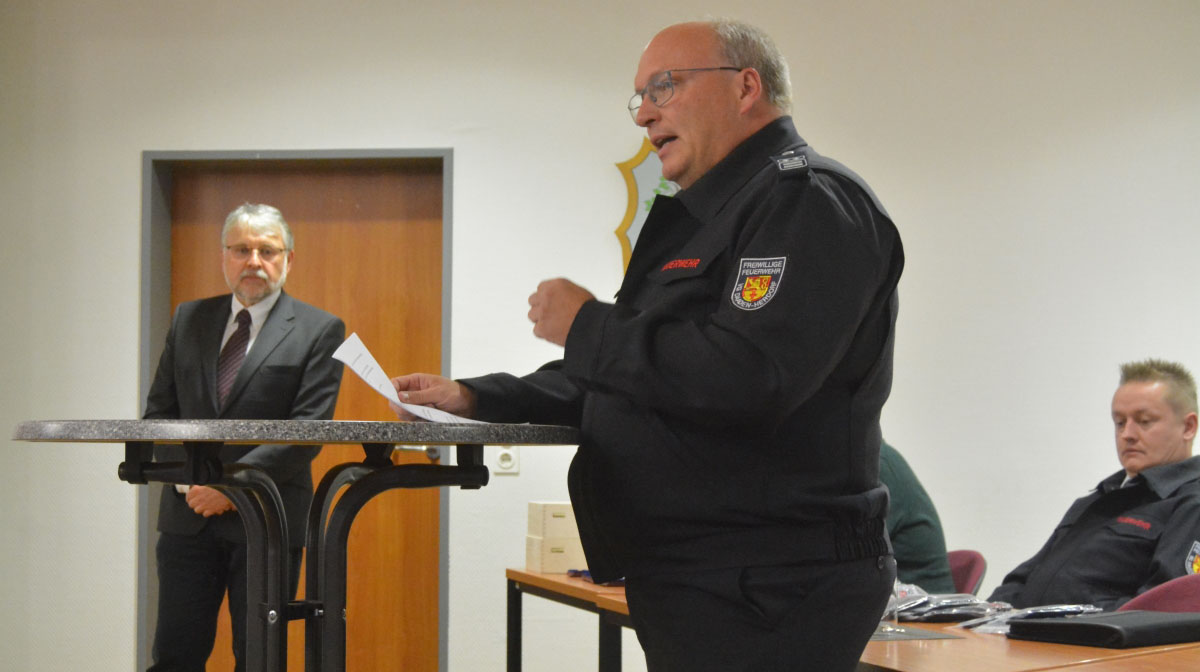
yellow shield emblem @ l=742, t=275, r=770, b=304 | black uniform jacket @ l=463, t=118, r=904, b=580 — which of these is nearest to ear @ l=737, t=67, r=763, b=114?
black uniform jacket @ l=463, t=118, r=904, b=580

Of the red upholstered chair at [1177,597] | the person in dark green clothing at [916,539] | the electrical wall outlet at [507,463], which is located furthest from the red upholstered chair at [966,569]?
the electrical wall outlet at [507,463]

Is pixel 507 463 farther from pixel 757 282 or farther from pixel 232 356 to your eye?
pixel 757 282

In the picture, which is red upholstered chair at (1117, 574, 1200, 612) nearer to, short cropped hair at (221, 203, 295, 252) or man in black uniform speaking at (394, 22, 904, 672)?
man in black uniform speaking at (394, 22, 904, 672)

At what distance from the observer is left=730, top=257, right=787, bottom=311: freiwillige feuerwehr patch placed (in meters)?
1.25

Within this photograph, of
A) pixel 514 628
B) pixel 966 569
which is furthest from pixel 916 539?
pixel 514 628

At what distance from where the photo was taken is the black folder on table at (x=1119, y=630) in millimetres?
1671

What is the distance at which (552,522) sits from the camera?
117 inches

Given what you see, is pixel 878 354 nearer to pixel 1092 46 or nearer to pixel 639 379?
pixel 639 379

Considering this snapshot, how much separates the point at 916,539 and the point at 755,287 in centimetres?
159

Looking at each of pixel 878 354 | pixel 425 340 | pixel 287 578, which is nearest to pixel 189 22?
pixel 425 340

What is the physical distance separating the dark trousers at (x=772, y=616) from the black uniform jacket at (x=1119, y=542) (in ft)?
5.10

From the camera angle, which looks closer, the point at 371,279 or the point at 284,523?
the point at 284,523

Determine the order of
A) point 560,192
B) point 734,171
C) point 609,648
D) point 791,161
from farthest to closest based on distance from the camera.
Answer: point 560,192 → point 609,648 → point 734,171 → point 791,161

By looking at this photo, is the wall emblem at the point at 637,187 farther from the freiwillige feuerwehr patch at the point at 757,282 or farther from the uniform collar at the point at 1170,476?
the freiwillige feuerwehr patch at the point at 757,282
